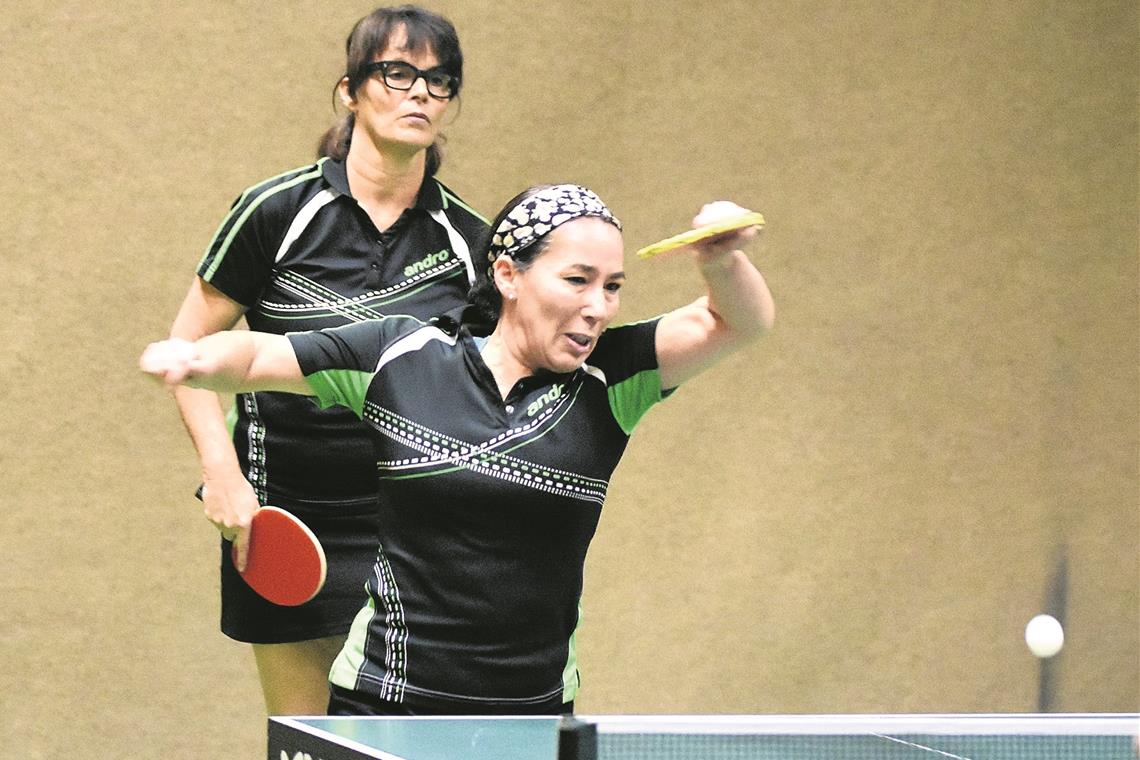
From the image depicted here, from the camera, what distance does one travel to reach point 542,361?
8.11 feet

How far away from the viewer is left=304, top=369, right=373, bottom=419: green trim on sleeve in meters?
2.46

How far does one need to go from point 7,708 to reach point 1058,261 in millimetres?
3568

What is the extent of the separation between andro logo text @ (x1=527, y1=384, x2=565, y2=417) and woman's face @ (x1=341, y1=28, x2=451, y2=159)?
0.77 m

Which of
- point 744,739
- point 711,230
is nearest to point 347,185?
point 711,230

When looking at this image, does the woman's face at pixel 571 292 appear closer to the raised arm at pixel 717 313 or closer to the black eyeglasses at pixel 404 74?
the raised arm at pixel 717 313

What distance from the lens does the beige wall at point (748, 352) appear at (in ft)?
14.1

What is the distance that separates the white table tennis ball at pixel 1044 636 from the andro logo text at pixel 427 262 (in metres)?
2.75

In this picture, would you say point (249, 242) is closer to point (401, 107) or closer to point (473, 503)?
point (401, 107)

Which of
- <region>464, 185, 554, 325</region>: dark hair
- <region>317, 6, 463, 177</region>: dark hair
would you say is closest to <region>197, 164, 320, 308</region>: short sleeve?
<region>317, 6, 463, 177</region>: dark hair

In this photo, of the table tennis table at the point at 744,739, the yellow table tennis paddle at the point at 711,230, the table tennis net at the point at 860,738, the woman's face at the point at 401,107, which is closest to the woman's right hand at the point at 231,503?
the woman's face at the point at 401,107

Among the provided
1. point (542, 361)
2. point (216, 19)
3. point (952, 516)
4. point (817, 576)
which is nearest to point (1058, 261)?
point (952, 516)

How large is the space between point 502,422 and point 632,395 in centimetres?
22

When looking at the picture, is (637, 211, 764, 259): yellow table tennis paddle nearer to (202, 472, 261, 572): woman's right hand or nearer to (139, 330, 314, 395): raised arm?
(139, 330, 314, 395): raised arm

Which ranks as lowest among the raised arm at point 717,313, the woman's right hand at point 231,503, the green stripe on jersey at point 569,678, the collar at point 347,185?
the green stripe on jersey at point 569,678
